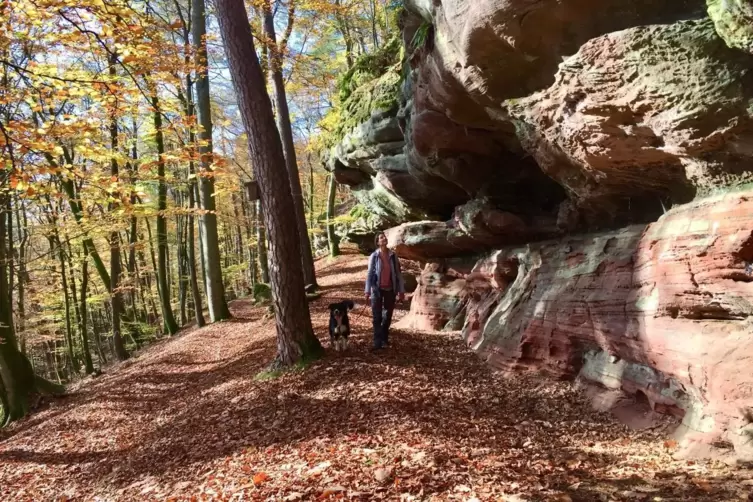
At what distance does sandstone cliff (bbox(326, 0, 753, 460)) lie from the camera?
4.36 meters

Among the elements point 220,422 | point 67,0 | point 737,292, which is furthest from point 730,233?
point 67,0

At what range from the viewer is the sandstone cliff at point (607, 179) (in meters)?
4.36

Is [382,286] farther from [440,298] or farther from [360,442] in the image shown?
[360,442]

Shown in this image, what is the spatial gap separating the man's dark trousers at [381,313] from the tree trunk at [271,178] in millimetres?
1337

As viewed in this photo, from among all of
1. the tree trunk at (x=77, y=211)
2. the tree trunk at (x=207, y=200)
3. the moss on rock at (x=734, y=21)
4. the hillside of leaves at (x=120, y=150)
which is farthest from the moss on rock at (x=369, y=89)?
the tree trunk at (x=77, y=211)

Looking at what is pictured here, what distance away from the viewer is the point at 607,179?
634cm

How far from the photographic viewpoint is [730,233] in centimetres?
448

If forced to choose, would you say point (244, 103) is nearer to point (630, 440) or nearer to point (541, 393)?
point (541, 393)

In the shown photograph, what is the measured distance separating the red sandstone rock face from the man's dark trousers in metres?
1.76

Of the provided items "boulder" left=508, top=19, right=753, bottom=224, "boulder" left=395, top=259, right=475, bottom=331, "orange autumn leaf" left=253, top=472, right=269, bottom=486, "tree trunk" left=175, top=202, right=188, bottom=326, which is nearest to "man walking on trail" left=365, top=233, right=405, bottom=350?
"boulder" left=395, top=259, right=475, bottom=331

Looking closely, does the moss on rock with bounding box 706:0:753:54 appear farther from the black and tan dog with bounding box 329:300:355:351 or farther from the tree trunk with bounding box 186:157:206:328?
the tree trunk with bounding box 186:157:206:328

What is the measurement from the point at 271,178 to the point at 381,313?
3.03 meters

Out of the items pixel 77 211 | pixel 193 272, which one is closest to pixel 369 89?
pixel 77 211

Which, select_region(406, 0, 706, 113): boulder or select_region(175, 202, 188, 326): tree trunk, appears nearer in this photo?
select_region(406, 0, 706, 113): boulder
